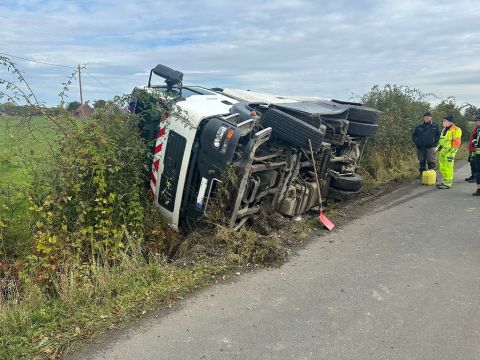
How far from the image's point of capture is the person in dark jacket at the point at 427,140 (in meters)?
9.79

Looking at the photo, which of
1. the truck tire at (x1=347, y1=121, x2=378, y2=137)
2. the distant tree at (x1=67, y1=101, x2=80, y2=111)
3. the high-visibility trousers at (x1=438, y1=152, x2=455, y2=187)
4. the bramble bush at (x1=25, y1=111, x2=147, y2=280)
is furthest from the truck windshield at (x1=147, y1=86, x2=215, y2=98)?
the high-visibility trousers at (x1=438, y1=152, x2=455, y2=187)

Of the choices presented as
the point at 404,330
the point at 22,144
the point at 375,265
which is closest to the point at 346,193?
the point at 375,265

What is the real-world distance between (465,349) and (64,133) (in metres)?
4.64

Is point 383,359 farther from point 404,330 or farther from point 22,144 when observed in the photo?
point 22,144

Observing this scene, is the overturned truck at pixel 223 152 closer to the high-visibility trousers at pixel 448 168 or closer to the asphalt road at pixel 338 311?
the asphalt road at pixel 338 311

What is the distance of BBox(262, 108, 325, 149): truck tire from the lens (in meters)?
5.52

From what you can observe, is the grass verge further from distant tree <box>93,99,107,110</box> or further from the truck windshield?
the truck windshield

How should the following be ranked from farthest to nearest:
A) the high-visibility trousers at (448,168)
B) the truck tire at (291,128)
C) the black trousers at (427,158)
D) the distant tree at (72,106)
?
the black trousers at (427,158) → the high-visibility trousers at (448,168) → the truck tire at (291,128) → the distant tree at (72,106)

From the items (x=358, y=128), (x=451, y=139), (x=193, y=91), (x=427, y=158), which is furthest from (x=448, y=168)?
(x=193, y=91)

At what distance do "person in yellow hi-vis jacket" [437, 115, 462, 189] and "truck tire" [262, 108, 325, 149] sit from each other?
5.00m

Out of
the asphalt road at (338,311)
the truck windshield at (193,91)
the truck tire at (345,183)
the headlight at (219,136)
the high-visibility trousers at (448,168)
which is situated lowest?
the asphalt road at (338,311)

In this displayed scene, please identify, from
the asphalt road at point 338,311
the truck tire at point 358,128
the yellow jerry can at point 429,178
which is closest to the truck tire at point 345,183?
the truck tire at point 358,128

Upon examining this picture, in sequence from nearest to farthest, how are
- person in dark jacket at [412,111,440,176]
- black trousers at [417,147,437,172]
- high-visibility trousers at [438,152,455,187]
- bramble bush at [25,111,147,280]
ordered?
bramble bush at [25,111,147,280] → high-visibility trousers at [438,152,455,187] → person in dark jacket at [412,111,440,176] → black trousers at [417,147,437,172]

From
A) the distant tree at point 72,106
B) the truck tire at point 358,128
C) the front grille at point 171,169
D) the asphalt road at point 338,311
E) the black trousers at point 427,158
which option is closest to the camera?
the asphalt road at point 338,311
